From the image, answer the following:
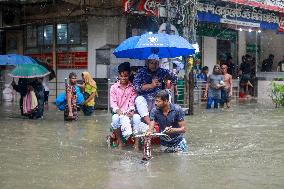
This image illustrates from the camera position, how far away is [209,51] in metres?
23.3

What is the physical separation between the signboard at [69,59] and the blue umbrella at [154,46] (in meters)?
9.97

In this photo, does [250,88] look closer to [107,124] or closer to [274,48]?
[274,48]

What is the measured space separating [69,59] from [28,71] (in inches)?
241

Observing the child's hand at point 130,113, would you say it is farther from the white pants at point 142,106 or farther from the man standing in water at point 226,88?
the man standing in water at point 226,88

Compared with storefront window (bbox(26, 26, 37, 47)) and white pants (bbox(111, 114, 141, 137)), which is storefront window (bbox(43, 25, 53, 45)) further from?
white pants (bbox(111, 114, 141, 137))

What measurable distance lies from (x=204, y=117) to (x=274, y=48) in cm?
1476

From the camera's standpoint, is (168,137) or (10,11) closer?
(168,137)

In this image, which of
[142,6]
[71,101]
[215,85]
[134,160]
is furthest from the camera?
[215,85]

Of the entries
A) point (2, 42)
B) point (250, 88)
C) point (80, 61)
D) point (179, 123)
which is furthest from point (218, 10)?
point (179, 123)

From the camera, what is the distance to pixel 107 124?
507 inches

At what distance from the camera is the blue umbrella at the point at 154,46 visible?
29.3 feet

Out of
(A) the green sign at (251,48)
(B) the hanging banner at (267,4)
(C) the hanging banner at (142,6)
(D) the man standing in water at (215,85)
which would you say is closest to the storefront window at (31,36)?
(C) the hanging banner at (142,6)

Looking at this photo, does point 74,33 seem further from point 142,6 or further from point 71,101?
point 71,101

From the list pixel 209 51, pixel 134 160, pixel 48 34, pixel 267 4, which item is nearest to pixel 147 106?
pixel 134 160
